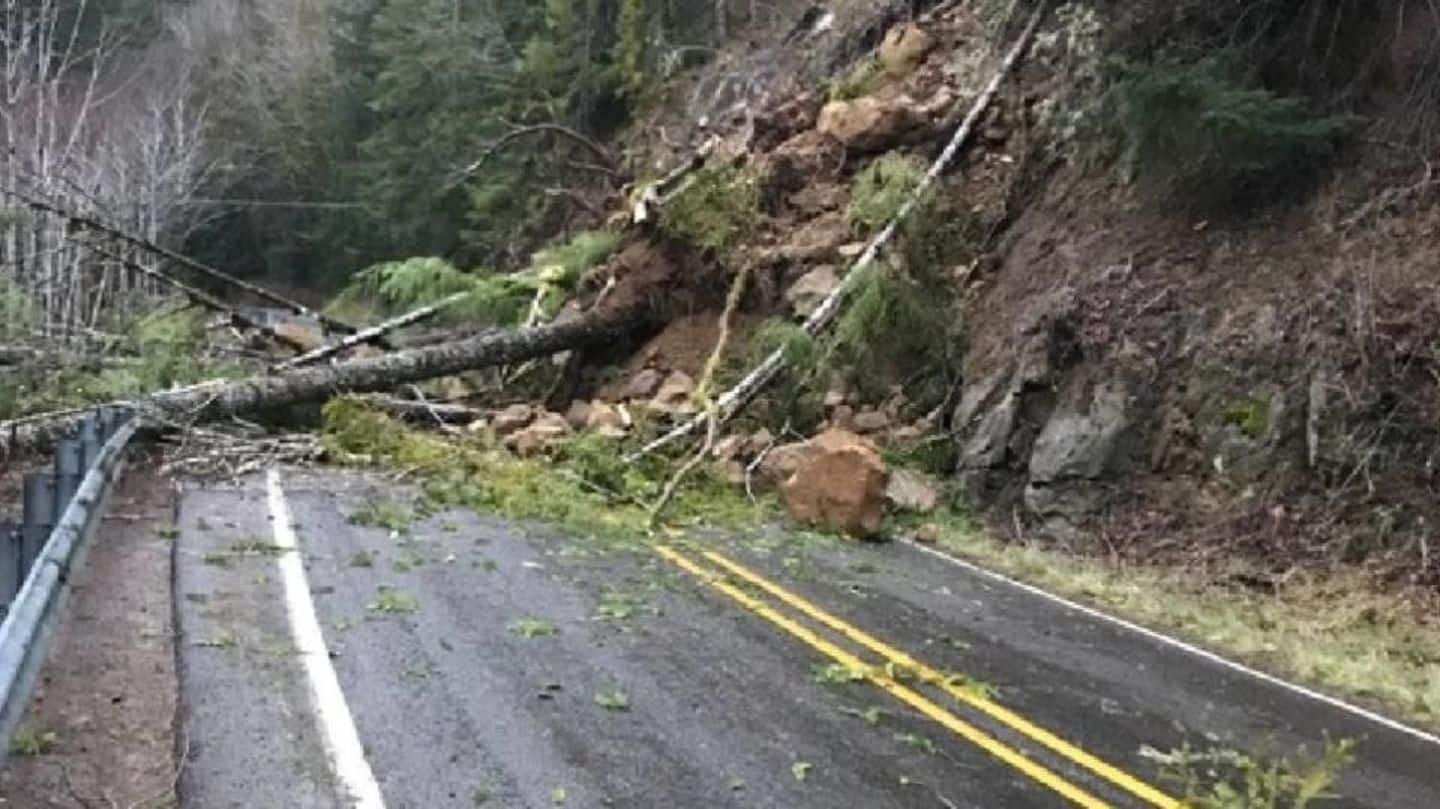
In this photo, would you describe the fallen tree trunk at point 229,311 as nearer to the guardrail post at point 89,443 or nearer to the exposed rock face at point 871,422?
the guardrail post at point 89,443

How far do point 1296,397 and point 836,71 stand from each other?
489 inches

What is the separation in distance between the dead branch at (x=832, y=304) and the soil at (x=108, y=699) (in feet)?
22.5

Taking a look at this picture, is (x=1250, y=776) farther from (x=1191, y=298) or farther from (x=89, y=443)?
(x=1191, y=298)

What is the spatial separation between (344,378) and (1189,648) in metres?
11.8

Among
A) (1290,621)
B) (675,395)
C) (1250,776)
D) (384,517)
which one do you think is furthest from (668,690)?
(675,395)

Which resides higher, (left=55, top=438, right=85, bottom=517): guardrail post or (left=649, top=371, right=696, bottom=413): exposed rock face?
(left=649, top=371, right=696, bottom=413): exposed rock face

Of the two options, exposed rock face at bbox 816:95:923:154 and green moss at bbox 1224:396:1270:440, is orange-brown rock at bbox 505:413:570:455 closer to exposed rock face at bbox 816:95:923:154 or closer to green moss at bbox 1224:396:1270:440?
exposed rock face at bbox 816:95:923:154

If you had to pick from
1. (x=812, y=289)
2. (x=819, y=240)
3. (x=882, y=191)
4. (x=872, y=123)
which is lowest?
(x=812, y=289)

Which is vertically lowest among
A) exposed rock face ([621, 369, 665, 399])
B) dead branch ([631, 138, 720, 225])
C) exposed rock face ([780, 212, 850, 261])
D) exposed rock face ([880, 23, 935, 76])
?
exposed rock face ([621, 369, 665, 399])

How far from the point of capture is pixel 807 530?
42.8 feet

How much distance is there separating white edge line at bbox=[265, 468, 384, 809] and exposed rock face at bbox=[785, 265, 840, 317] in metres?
8.66

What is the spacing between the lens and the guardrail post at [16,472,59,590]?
6848mm

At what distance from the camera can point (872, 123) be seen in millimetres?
19578

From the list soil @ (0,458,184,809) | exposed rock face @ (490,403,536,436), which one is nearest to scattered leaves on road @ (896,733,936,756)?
soil @ (0,458,184,809)
